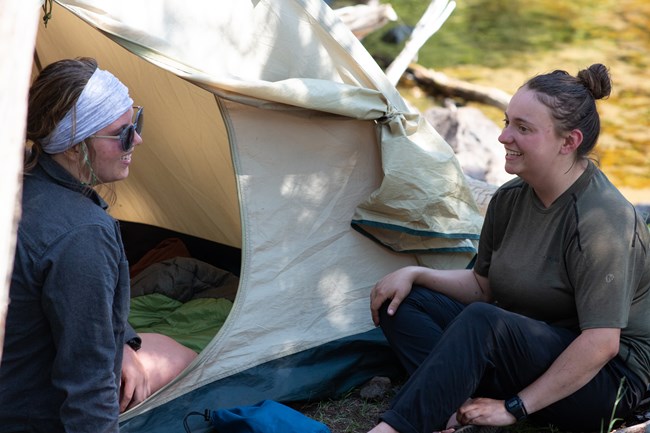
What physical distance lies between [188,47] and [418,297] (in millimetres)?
1006

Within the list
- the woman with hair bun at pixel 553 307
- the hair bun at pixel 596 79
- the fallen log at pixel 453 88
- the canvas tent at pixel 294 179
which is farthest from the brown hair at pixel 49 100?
the fallen log at pixel 453 88

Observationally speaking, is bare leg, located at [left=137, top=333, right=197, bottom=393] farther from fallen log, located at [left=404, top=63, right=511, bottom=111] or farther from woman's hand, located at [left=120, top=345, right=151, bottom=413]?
fallen log, located at [left=404, top=63, right=511, bottom=111]

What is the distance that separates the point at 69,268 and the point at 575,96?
1.37m

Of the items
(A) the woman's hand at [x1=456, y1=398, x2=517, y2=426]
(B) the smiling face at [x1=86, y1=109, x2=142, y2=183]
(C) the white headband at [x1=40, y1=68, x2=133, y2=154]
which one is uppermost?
(C) the white headband at [x1=40, y1=68, x2=133, y2=154]

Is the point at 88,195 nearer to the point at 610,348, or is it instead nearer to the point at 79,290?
the point at 79,290

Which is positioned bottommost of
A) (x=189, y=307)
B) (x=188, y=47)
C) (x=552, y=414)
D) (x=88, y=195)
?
(x=189, y=307)

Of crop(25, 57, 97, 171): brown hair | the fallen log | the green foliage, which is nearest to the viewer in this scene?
crop(25, 57, 97, 171): brown hair

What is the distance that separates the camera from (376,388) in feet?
9.84

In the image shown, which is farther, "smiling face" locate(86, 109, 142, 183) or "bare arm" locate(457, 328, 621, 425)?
"bare arm" locate(457, 328, 621, 425)

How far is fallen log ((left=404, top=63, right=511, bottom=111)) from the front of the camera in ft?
22.2

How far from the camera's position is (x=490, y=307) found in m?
2.42

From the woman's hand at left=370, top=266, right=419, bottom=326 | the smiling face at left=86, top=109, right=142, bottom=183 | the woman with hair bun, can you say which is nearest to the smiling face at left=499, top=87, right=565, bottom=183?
the woman with hair bun

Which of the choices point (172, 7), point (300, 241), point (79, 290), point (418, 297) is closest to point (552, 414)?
point (418, 297)

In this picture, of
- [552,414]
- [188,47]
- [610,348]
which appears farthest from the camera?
[188,47]
